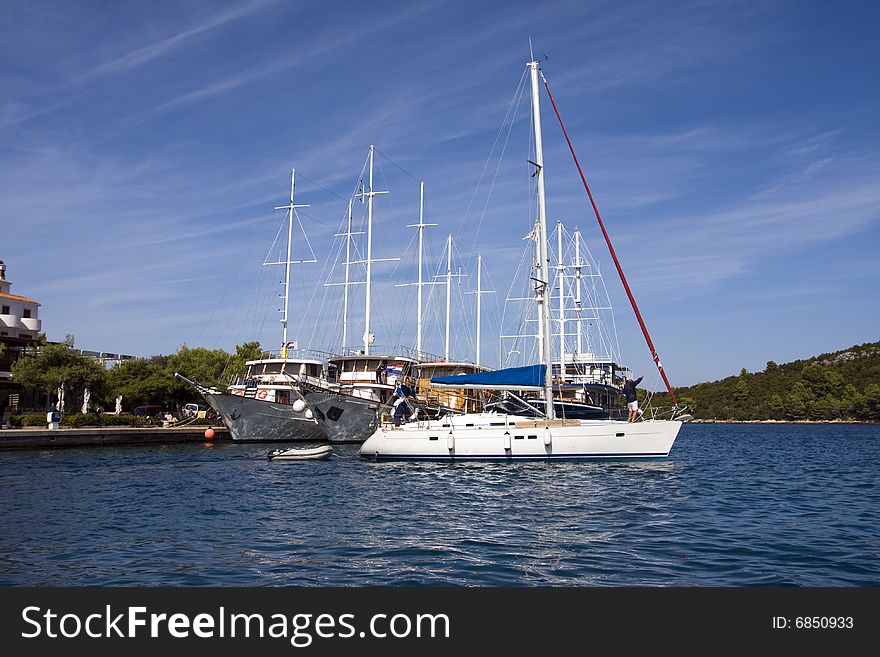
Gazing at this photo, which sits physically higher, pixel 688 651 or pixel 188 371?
pixel 188 371

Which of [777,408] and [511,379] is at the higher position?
[777,408]

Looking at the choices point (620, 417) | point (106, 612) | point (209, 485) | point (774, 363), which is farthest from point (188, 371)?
point (774, 363)

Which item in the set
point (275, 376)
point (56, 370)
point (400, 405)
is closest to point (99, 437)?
point (56, 370)

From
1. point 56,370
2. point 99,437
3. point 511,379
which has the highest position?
point 56,370

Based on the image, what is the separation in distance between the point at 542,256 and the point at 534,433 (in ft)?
→ 30.5

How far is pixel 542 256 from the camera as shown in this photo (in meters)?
35.7

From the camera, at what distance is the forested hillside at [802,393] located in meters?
148

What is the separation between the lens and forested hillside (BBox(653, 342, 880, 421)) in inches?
5846

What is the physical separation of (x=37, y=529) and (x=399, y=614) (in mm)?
12269

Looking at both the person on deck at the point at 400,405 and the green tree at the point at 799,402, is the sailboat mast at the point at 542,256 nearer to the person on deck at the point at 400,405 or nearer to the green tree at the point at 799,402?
the person on deck at the point at 400,405

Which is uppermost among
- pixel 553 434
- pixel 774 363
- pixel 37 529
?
pixel 774 363

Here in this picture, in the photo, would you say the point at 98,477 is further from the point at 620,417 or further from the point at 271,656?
the point at 620,417

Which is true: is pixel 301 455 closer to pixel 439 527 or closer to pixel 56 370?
pixel 439 527

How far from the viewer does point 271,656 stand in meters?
7.91
